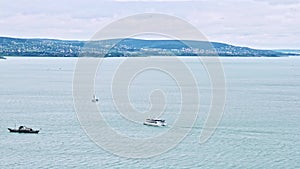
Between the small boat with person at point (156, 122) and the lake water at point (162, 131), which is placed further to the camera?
the small boat with person at point (156, 122)

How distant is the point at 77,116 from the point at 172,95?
543 inches

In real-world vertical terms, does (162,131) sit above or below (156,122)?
below

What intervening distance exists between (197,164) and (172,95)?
24635 millimetres

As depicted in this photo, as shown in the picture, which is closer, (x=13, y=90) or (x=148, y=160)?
(x=148, y=160)

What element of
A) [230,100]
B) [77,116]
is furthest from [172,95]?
[77,116]

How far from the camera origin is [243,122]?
3262cm

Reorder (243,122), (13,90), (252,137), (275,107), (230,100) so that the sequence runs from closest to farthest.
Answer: (252,137)
(243,122)
(275,107)
(230,100)
(13,90)

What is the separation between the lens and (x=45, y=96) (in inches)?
1847

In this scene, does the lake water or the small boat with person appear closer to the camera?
the lake water

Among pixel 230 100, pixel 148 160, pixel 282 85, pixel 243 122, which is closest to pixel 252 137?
pixel 243 122

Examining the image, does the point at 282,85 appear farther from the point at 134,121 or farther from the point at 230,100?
the point at 134,121

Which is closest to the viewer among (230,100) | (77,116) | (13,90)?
(77,116)

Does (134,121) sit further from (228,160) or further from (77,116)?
(228,160)

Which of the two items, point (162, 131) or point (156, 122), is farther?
point (156, 122)
